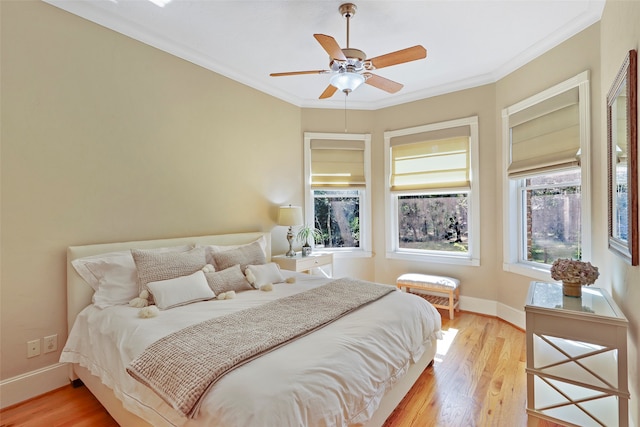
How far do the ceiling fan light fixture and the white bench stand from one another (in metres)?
2.55

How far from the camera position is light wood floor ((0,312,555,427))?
1.97 m

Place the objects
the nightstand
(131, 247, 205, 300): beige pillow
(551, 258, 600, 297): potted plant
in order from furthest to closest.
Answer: the nightstand, (131, 247, 205, 300): beige pillow, (551, 258, 600, 297): potted plant

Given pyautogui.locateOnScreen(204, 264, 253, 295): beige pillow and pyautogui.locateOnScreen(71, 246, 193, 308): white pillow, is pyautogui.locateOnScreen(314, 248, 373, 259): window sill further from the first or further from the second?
pyautogui.locateOnScreen(71, 246, 193, 308): white pillow

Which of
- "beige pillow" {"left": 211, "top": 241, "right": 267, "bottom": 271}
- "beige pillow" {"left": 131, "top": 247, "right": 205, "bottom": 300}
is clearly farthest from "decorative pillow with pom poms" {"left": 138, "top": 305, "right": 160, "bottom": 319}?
"beige pillow" {"left": 211, "top": 241, "right": 267, "bottom": 271}

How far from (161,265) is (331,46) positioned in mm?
2042

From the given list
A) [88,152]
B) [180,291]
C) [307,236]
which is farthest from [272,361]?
[307,236]

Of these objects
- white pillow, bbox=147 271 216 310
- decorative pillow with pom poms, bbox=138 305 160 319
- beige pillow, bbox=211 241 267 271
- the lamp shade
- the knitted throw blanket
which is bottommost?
the knitted throw blanket

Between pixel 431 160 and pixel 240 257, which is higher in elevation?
pixel 431 160

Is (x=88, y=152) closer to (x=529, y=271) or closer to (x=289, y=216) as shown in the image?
(x=289, y=216)

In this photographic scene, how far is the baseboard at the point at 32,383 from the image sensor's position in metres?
2.12

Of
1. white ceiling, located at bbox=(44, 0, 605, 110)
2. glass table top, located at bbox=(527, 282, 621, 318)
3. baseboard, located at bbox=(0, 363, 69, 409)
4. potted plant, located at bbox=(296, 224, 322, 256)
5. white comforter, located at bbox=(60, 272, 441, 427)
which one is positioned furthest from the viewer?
potted plant, located at bbox=(296, 224, 322, 256)

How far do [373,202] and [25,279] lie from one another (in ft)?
12.6

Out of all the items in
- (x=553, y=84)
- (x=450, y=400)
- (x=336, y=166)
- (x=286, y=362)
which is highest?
(x=553, y=84)

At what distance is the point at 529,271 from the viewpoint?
10.8ft
